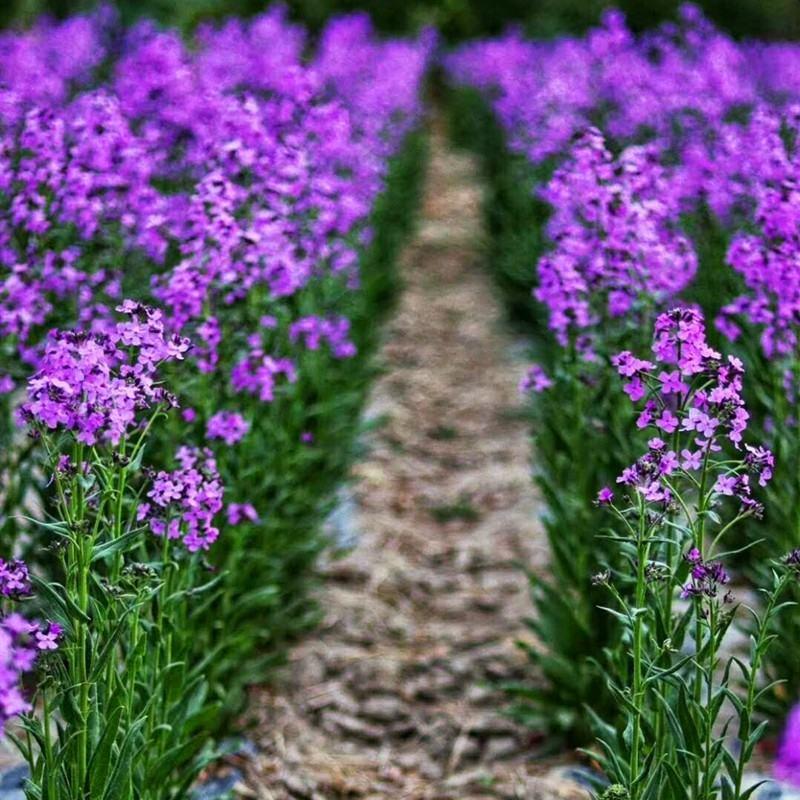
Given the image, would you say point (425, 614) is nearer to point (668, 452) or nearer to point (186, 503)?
point (186, 503)

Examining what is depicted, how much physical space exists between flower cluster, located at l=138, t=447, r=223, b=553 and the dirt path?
113 centimetres

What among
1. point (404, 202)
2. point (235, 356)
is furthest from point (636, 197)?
point (404, 202)

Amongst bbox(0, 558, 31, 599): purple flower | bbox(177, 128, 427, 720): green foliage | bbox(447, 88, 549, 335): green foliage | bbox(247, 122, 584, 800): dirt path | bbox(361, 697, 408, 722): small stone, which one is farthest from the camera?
bbox(447, 88, 549, 335): green foliage

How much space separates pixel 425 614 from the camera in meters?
5.03

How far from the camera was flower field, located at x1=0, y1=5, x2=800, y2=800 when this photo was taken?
2.44 m

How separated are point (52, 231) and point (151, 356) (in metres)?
1.42

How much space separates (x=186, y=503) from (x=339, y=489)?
2971 millimetres

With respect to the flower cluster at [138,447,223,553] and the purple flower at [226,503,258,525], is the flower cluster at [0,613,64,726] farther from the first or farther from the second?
the purple flower at [226,503,258,525]

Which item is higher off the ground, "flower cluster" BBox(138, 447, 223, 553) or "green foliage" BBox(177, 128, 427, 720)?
"flower cluster" BBox(138, 447, 223, 553)

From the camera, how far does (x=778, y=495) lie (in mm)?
3961

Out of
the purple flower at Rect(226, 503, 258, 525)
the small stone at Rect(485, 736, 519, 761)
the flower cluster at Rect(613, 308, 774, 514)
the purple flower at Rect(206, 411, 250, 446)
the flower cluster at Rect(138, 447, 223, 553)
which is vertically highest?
the flower cluster at Rect(613, 308, 774, 514)

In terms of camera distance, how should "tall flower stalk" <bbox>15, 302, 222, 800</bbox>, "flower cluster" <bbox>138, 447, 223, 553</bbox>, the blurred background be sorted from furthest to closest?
1. the blurred background
2. "flower cluster" <bbox>138, 447, 223, 553</bbox>
3. "tall flower stalk" <bbox>15, 302, 222, 800</bbox>

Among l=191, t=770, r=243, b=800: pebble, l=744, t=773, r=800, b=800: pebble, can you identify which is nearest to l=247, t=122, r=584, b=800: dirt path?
l=191, t=770, r=243, b=800: pebble

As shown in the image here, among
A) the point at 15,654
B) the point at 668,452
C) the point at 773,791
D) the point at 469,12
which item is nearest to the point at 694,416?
the point at 668,452
